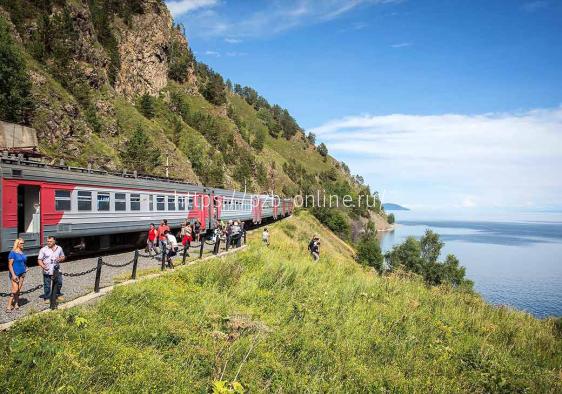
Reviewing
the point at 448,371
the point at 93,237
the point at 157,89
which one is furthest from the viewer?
the point at 157,89

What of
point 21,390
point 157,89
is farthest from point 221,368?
point 157,89

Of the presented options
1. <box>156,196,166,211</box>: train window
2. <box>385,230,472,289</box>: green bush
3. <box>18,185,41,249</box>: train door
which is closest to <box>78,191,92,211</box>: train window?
<box>18,185,41,249</box>: train door

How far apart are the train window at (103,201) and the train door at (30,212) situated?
3136mm

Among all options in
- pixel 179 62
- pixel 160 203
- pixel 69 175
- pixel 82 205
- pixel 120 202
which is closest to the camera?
pixel 69 175

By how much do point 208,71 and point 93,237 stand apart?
12501cm

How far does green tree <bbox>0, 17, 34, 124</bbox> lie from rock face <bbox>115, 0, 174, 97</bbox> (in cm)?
3052

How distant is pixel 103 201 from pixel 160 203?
186 inches

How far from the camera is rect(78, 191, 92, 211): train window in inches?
677

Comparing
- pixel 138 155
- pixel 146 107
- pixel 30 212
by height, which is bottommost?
pixel 30 212

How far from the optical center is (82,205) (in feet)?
56.8

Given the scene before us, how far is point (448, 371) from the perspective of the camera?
32.0 ft

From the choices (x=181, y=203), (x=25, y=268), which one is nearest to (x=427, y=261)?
(x=181, y=203)

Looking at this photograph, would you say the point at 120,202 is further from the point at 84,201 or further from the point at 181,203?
the point at 181,203

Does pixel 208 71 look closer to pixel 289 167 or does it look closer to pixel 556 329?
pixel 289 167
